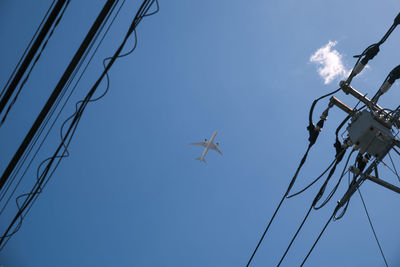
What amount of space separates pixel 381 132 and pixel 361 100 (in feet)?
2.26

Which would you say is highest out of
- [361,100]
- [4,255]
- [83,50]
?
[361,100]

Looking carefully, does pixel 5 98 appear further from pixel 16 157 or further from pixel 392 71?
pixel 392 71

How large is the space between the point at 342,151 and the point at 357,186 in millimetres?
667

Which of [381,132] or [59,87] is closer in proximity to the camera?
[59,87]

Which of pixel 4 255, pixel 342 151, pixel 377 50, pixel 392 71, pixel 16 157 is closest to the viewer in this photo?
pixel 16 157

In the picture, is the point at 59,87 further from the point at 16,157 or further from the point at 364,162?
the point at 364,162

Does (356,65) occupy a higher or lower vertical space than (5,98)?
higher

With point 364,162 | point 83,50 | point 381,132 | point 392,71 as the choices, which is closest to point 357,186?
point 364,162

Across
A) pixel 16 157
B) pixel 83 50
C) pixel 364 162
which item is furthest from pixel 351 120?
pixel 16 157

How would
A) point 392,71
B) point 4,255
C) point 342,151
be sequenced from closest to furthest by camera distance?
point 392,71
point 342,151
point 4,255

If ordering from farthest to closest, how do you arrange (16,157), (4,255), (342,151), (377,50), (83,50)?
(4,255)
(342,151)
(377,50)
(16,157)
(83,50)

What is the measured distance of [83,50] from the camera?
3035 mm

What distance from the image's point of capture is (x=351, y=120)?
17.4 feet

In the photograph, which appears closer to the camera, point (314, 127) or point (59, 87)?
point (59, 87)
